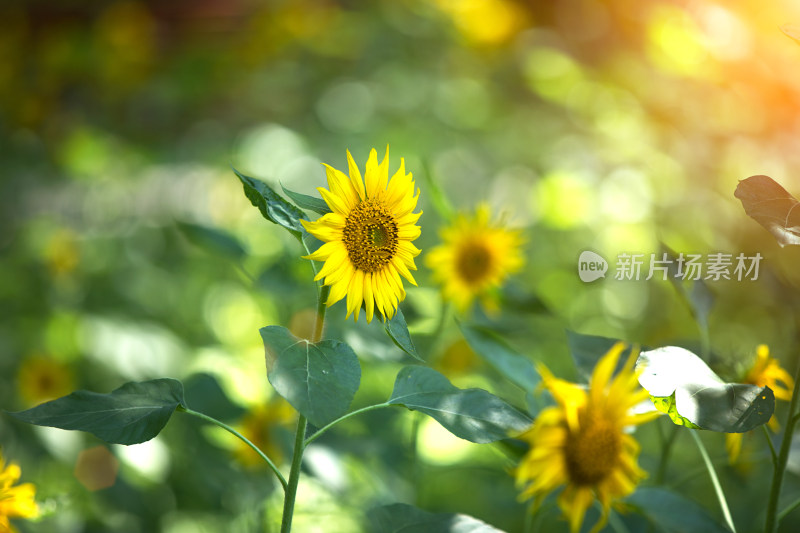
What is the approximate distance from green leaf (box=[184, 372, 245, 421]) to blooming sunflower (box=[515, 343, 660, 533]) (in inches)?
14.9

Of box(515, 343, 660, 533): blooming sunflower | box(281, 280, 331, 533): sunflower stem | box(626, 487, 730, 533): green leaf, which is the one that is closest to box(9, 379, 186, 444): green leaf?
box(281, 280, 331, 533): sunflower stem

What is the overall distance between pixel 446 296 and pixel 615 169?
47.7 inches

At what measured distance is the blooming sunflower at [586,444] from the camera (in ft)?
1.51

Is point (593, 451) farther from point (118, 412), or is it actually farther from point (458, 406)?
point (118, 412)

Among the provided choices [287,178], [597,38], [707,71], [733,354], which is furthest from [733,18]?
[287,178]

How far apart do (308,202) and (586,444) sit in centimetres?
27

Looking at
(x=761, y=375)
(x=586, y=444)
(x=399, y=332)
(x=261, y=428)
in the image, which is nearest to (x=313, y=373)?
(x=399, y=332)

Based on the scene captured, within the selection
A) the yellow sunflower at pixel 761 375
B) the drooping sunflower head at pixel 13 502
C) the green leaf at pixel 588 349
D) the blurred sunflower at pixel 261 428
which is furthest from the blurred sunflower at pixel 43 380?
the yellow sunflower at pixel 761 375

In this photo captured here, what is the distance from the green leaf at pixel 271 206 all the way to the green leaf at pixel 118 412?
14cm

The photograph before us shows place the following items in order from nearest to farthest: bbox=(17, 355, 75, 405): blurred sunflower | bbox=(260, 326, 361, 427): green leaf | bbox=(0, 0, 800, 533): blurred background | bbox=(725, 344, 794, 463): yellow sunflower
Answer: bbox=(260, 326, 361, 427): green leaf < bbox=(725, 344, 794, 463): yellow sunflower < bbox=(0, 0, 800, 533): blurred background < bbox=(17, 355, 75, 405): blurred sunflower

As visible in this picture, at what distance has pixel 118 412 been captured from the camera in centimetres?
41

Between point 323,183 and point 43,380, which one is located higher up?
point 323,183

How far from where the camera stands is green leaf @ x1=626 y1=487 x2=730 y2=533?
0.48 m

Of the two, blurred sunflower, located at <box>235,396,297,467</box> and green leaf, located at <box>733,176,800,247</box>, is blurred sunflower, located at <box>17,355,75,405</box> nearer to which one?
blurred sunflower, located at <box>235,396,297,467</box>
